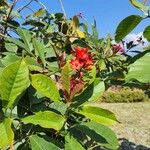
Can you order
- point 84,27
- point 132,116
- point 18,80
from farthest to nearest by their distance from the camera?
point 132,116
point 84,27
point 18,80

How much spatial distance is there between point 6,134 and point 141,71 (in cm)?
36

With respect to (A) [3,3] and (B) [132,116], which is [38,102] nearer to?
(A) [3,3]

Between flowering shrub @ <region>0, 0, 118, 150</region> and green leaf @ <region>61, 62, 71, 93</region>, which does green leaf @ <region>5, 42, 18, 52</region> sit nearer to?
flowering shrub @ <region>0, 0, 118, 150</region>

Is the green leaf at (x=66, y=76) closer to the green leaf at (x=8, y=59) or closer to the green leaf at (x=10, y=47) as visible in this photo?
the green leaf at (x=8, y=59)

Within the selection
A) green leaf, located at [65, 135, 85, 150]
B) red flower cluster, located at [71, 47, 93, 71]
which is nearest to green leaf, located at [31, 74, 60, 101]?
green leaf, located at [65, 135, 85, 150]

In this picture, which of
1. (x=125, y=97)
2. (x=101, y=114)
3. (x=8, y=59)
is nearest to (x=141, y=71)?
(x=101, y=114)

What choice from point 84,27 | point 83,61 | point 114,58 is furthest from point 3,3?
point 83,61

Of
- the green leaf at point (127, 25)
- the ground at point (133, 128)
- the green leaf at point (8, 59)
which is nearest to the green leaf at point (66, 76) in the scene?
the green leaf at point (127, 25)

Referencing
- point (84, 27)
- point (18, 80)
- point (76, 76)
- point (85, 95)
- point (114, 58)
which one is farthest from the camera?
point (84, 27)

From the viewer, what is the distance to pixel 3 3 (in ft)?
9.06

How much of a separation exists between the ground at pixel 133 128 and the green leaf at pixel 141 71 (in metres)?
5.32

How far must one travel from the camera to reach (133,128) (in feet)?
32.2

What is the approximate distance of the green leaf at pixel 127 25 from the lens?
129 cm

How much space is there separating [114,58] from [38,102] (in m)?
0.99
